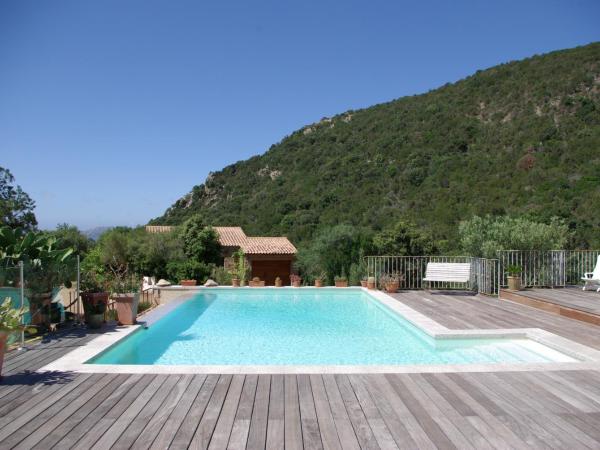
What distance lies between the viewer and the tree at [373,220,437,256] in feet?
42.9

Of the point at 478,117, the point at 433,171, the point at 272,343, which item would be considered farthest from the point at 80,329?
the point at 478,117

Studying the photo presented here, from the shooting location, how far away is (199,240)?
20.9 metres

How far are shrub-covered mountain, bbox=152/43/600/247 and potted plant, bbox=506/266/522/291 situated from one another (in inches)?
389

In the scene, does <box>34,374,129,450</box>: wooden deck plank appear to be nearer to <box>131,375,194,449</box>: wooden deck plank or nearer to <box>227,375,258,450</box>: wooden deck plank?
<box>131,375,194,449</box>: wooden deck plank

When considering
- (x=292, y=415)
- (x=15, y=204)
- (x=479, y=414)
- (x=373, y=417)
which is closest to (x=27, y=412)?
(x=292, y=415)

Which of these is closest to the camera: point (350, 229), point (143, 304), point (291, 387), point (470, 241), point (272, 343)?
point (291, 387)

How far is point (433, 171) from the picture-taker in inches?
1107

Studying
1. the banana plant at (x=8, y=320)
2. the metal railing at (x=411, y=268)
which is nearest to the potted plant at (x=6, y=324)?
the banana plant at (x=8, y=320)

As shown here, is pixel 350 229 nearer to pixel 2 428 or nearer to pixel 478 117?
pixel 2 428

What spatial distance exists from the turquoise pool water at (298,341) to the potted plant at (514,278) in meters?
3.04

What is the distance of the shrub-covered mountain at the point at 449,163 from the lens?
22359mm

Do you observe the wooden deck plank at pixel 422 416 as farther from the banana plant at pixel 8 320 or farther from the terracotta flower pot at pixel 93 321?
the terracotta flower pot at pixel 93 321

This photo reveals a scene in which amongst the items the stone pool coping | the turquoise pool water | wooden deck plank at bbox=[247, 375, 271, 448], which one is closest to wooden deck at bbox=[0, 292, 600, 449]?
wooden deck plank at bbox=[247, 375, 271, 448]

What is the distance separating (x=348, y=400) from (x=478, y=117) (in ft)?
102
